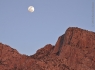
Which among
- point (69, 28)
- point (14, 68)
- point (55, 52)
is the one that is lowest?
point (14, 68)

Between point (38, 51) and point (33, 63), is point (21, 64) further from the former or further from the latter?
point (38, 51)

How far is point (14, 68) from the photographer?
128 m

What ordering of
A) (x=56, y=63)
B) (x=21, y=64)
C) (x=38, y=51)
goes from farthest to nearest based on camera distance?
1. (x=38, y=51)
2. (x=21, y=64)
3. (x=56, y=63)

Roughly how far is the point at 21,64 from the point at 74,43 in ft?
71.4

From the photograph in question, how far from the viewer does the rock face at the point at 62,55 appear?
123287 mm

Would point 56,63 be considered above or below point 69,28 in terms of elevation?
below

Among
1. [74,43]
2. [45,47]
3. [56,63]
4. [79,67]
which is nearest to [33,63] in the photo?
[56,63]

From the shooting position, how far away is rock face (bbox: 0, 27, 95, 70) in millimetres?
123287

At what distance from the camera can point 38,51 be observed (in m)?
156

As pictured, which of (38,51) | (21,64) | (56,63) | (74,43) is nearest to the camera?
(56,63)

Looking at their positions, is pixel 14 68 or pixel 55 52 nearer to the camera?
pixel 14 68

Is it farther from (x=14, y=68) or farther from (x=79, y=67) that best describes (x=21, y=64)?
(x=79, y=67)

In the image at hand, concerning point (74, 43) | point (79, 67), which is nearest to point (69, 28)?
point (74, 43)

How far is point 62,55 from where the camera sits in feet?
452
